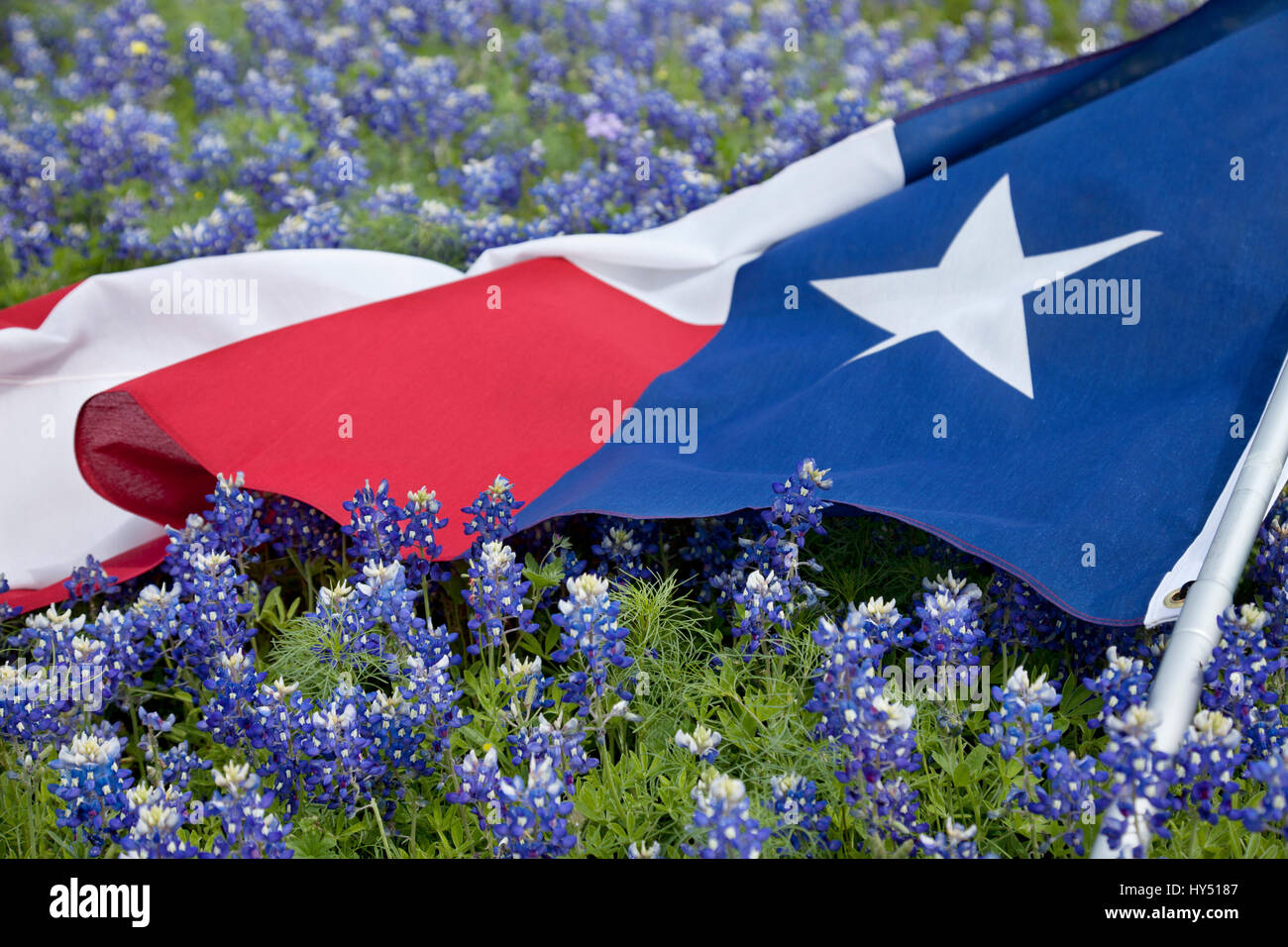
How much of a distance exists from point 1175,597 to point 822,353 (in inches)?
53.4

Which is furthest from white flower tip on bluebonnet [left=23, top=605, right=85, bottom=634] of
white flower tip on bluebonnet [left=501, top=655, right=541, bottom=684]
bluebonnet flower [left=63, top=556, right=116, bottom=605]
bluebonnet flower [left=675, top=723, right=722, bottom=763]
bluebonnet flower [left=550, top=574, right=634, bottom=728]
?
bluebonnet flower [left=675, top=723, right=722, bottom=763]

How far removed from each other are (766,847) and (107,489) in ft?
6.99

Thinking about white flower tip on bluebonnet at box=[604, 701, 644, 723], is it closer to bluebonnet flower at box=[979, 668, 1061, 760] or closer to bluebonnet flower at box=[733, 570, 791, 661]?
bluebonnet flower at box=[733, 570, 791, 661]

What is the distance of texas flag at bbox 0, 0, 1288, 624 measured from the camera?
9.79ft

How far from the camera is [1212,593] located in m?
2.36

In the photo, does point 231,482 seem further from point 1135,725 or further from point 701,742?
point 1135,725

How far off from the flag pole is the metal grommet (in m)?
0.04

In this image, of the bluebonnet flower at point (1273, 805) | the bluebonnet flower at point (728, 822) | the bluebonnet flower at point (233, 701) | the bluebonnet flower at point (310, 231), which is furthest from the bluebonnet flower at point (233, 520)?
the bluebonnet flower at point (1273, 805)

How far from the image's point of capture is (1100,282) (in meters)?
3.44

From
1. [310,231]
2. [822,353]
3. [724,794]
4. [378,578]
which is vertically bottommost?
[724,794]

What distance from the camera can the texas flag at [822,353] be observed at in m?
2.98

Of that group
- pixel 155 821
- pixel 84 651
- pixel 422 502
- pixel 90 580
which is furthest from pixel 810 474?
pixel 90 580

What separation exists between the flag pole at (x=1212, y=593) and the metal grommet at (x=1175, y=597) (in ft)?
0.14
